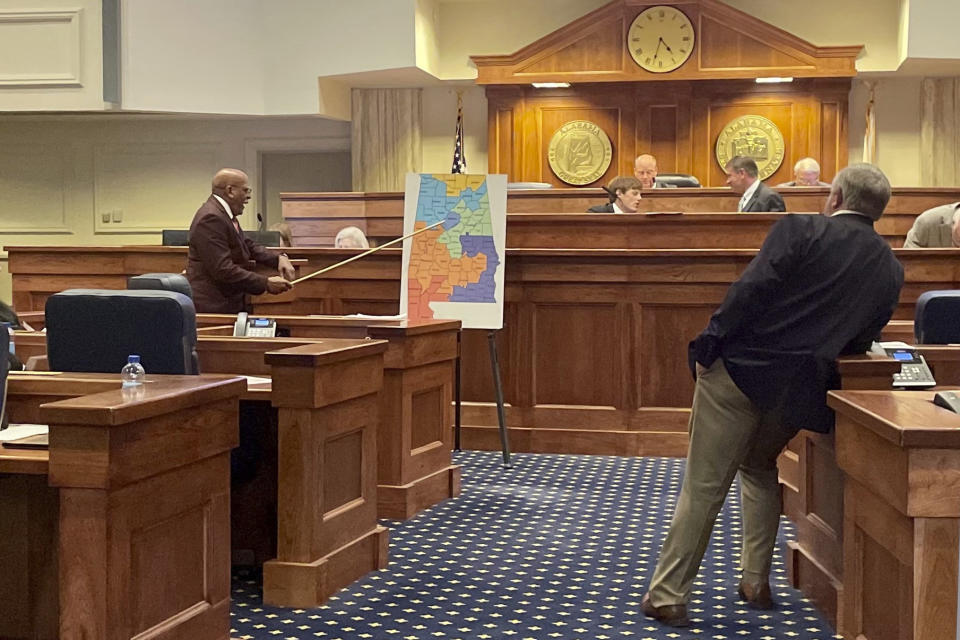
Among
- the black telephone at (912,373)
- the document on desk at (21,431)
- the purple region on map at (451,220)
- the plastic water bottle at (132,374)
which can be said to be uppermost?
the purple region on map at (451,220)

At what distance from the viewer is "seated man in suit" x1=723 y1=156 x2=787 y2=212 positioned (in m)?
8.66

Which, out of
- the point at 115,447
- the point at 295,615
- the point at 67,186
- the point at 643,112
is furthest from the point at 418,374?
the point at 67,186

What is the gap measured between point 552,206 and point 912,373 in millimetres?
6096

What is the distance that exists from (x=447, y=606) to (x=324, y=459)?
667mm

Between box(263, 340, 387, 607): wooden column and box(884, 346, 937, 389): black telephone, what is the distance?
191 cm

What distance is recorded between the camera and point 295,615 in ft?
13.7

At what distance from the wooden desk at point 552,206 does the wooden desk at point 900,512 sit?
14.5ft

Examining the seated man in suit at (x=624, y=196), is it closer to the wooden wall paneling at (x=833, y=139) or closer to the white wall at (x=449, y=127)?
the wooden wall paneling at (x=833, y=139)

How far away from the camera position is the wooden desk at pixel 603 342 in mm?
7227

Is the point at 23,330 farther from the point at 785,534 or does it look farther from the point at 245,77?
the point at 245,77

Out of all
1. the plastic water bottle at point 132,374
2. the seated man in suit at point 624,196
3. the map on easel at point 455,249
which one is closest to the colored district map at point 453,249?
the map on easel at point 455,249

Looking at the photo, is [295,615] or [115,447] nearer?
[115,447]

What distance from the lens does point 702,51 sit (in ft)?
42.2

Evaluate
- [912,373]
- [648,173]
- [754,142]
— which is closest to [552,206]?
[648,173]
